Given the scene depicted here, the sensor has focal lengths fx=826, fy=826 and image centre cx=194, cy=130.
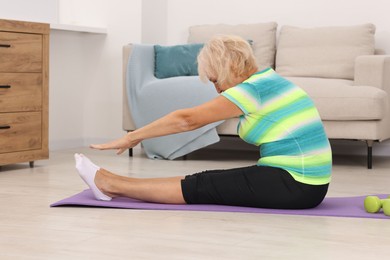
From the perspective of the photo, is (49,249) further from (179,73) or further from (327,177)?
(179,73)

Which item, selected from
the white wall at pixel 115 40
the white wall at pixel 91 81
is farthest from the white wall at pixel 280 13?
the white wall at pixel 91 81

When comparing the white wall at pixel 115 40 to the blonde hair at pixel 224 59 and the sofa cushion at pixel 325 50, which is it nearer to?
the sofa cushion at pixel 325 50

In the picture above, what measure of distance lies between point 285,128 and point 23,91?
6.28 feet

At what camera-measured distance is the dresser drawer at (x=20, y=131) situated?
14.4 feet

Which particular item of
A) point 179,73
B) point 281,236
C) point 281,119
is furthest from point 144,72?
point 281,236

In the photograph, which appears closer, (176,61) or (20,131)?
(20,131)

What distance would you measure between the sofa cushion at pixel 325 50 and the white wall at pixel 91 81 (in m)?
1.10

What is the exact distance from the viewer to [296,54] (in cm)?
538

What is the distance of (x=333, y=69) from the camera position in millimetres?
5234

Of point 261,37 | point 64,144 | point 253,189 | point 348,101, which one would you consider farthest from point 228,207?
point 64,144

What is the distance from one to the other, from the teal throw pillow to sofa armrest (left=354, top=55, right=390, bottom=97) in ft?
3.51

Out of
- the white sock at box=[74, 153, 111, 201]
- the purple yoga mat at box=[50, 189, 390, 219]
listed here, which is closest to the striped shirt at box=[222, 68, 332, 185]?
the purple yoga mat at box=[50, 189, 390, 219]

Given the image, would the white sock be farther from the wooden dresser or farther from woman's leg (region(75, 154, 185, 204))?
the wooden dresser

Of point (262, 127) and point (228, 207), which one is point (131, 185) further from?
point (262, 127)
